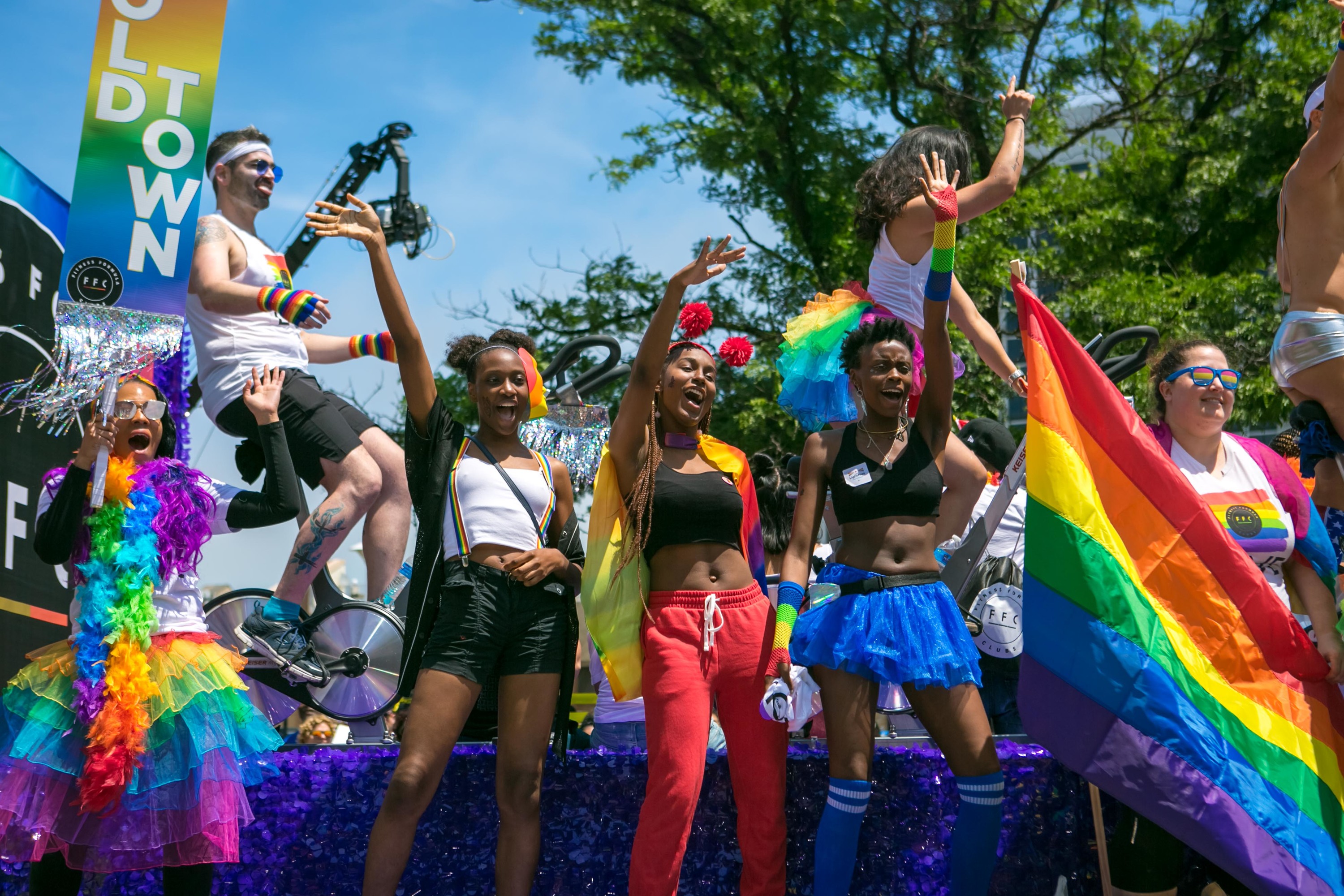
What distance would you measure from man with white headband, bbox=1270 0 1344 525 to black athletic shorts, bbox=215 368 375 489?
354 cm

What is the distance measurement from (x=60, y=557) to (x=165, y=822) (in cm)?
88

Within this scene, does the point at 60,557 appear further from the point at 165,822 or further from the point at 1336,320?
the point at 1336,320

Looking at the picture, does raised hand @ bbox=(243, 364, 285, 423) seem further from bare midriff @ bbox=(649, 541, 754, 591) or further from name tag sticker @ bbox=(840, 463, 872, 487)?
name tag sticker @ bbox=(840, 463, 872, 487)

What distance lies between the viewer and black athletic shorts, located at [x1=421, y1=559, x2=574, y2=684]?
359cm

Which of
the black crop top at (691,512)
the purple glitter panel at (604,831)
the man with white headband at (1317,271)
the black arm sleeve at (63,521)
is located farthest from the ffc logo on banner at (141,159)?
the man with white headband at (1317,271)

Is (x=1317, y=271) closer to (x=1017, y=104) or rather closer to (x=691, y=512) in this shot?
(x=1017, y=104)

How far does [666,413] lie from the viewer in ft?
13.1

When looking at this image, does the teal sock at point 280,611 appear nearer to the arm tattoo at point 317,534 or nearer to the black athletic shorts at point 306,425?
the arm tattoo at point 317,534

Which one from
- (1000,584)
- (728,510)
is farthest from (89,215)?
(1000,584)

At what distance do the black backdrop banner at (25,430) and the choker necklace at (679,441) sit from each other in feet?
13.8

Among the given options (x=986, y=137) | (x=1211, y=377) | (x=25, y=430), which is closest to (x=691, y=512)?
(x=1211, y=377)

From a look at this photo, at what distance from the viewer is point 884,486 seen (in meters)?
3.59

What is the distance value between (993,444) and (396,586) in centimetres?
300

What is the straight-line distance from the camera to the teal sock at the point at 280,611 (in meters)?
4.79
